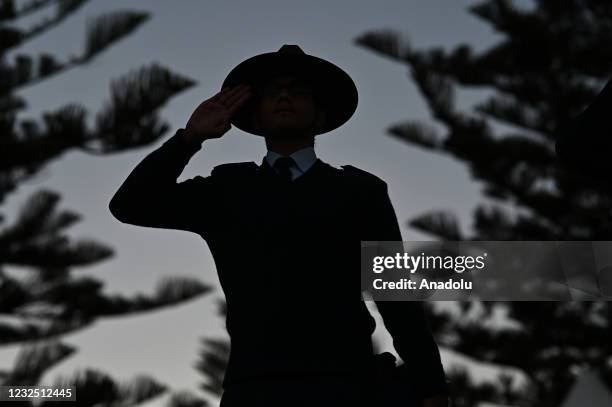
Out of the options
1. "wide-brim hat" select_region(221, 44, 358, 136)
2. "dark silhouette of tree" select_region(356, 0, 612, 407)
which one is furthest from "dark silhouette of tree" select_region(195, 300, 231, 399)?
"wide-brim hat" select_region(221, 44, 358, 136)

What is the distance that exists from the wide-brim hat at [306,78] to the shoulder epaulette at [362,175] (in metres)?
0.21


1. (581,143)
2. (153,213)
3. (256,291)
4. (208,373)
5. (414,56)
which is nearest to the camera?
(581,143)

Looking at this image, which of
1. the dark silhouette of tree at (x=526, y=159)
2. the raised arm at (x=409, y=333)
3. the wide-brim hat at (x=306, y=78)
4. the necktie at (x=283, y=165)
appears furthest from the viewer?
the dark silhouette of tree at (x=526, y=159)

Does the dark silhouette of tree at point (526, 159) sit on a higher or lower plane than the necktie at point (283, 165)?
higher

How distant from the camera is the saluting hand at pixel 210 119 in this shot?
2.00 meters

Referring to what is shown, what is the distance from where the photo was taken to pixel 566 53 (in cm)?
1215

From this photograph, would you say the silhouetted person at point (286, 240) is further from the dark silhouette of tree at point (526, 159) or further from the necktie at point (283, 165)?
the dark silhouette of tree at point (526, 159)

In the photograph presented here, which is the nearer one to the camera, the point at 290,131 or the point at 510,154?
the point at 290,131

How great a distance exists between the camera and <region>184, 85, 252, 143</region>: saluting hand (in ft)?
6.57

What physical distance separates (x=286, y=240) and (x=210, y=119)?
30 centimetres

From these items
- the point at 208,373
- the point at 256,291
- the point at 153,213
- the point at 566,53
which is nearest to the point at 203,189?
the point at 153,213

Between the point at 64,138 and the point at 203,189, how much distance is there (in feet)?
23.4

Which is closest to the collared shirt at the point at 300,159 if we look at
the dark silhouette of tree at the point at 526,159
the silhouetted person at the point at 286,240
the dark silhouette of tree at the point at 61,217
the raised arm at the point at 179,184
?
the silhouetted person at the point at 286,240

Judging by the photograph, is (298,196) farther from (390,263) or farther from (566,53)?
(566,53)
